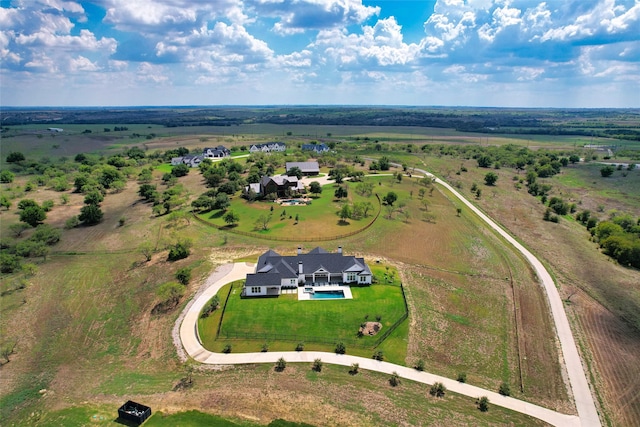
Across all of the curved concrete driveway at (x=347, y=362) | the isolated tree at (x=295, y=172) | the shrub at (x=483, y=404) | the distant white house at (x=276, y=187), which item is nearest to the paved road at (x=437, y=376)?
the curved concrete driveway at (x=347, y=362)

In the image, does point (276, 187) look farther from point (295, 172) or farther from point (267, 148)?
point (267, 148)

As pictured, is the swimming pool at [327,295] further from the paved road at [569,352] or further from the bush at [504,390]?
the paved road at [569,352]

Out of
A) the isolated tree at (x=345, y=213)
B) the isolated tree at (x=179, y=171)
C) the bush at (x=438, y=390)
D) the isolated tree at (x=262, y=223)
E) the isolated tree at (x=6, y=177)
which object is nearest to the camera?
the bush at (x=438, y=390)

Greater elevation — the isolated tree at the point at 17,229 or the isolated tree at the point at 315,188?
the isolated tree at the point at 315,188

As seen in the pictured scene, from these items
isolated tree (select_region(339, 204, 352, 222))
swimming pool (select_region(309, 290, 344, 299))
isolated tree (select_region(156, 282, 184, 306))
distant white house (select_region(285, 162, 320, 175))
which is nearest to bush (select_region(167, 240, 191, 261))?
isolated tree (select_region(156, 282, 184, 306))

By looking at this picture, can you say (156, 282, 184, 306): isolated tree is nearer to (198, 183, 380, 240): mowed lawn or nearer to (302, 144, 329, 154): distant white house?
(198, 183, 380, 240): mowed lawn

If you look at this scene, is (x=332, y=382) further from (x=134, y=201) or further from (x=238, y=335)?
(x=134, y=201)

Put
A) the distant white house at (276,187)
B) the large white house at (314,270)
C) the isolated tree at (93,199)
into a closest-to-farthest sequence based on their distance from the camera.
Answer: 1. the large white house at (314,270)
2. the isolated tree at (93,199)
3. the distant white house at (276,187)

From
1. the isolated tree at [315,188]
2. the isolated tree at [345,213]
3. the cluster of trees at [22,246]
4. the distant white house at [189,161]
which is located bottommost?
the cluster of trees at [22,246]

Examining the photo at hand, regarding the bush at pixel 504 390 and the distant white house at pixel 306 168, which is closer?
the bush at pixel 504 390

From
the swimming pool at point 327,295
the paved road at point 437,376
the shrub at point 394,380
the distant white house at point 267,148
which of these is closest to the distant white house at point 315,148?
the distant white house at point 267,148
